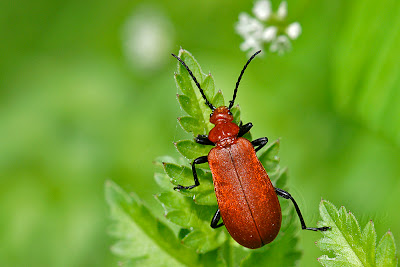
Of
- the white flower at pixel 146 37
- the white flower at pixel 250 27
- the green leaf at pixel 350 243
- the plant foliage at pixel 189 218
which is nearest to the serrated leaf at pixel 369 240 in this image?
the green leaf at pixel 350 243

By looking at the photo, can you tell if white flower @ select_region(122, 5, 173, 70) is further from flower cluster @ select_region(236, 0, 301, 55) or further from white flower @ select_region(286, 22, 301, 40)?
white flower @ select_region(286, 22, 301, 40)

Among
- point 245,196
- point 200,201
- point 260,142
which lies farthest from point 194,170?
point 260,142

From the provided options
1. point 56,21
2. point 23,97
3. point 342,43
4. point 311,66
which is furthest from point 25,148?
point 342,43

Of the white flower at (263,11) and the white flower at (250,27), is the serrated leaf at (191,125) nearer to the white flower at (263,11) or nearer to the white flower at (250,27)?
the white flower at (250,27)

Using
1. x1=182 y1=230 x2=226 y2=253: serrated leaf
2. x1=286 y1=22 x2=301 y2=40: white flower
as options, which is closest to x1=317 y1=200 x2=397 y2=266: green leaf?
x1=182 y1=230 x2=226 y2=253: serrated leaf

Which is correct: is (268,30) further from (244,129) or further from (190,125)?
(190,125)

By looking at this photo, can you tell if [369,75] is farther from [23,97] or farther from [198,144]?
[23,97]
